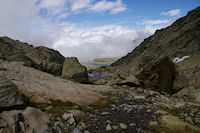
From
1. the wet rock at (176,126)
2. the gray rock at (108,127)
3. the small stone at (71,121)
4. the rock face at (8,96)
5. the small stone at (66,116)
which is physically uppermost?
the rock face at (8,96)

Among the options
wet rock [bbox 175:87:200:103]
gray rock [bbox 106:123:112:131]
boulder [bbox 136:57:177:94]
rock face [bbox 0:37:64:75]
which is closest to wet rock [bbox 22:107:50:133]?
gray rock [bbox 106:123:112:131]

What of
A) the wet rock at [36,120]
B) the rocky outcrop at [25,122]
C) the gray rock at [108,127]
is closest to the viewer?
the rocky outcrop at [25,122]

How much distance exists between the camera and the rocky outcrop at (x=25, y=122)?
7.43 meters

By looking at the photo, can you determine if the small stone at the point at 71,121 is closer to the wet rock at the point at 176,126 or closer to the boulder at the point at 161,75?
the wet rock at the point at 176,126

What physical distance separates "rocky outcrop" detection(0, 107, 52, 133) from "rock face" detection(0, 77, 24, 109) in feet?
2.59

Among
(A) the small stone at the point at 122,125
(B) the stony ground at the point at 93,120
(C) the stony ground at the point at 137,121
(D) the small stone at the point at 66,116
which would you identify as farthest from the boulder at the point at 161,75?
(D) the small stone at the point at 66,116

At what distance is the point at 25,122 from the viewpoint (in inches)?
321

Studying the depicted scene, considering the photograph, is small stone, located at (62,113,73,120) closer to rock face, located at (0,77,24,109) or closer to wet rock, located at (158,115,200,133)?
rock face, located at (0,77,24,109)

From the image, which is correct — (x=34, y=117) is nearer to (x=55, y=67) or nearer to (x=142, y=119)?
(x=142, y=119)

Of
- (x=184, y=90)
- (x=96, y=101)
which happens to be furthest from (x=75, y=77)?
(x=184, y=90)

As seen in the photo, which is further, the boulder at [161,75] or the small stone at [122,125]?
the boulder at [161,75]

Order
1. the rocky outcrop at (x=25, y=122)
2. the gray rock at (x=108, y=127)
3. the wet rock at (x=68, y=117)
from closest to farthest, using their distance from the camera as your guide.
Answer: the rocky outcrop at (x=25, y=122) → the gray rock at (x=108, y=127) → the wet rock at (x=68, y=117)

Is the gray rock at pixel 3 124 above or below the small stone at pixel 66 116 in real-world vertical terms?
above

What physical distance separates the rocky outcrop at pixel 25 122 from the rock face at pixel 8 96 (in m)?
0.79
